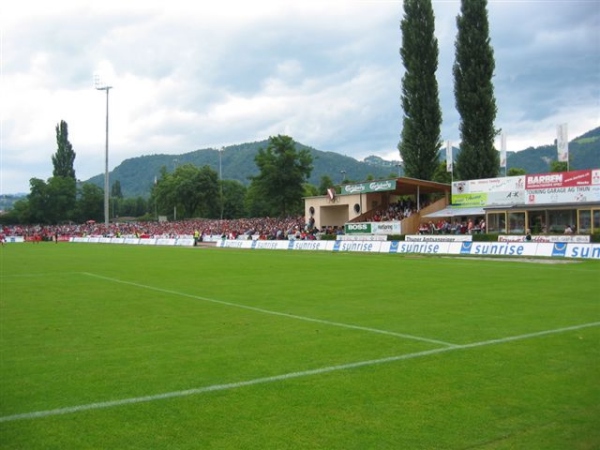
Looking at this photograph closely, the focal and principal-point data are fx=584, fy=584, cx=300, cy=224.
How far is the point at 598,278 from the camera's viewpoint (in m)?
19.1

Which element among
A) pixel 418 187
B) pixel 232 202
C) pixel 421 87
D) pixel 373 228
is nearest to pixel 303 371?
pixel 373 228

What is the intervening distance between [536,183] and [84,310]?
36.0 metres

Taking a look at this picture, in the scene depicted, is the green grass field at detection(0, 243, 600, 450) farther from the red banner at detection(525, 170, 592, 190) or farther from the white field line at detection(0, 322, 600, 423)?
the red banner at detection(525, 170, 592, 190)

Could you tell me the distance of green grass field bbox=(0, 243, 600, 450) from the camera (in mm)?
5199

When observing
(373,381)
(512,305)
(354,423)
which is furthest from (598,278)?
(354,423)

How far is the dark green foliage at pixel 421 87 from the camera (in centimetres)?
5566

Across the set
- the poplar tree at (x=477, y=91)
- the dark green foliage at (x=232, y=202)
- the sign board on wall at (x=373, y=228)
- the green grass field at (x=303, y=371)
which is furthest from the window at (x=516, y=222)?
the dark green foliage at (x=232, y=202)

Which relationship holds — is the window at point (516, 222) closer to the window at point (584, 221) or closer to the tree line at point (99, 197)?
the window at point (584, 221)

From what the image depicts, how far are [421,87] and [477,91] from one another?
5.51 m

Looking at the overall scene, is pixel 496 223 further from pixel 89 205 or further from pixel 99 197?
pixel 99 197

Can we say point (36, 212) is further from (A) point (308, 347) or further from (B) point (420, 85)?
(A) point (308, 347)

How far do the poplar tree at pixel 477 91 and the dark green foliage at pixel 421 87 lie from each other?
3343 mm

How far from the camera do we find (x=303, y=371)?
7.30 m

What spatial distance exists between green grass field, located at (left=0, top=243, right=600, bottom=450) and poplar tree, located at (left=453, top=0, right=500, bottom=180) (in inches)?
1531
